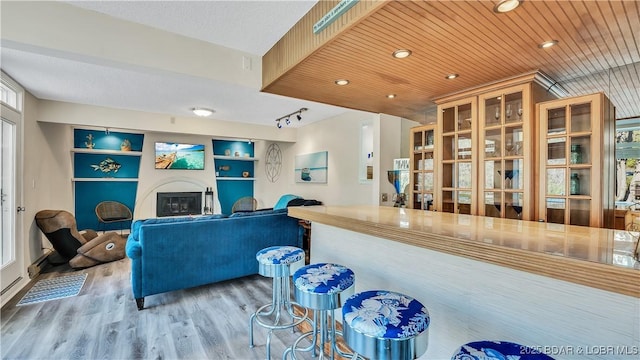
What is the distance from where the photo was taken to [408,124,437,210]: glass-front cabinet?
293 cm

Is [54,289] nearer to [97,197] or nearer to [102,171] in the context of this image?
[97,197]

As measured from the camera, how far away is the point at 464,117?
260 cm

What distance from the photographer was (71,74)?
3281mm

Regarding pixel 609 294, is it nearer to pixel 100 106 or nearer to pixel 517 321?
pixel 517 321

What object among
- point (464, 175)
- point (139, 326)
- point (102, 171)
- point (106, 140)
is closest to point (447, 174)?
point (464, 175)

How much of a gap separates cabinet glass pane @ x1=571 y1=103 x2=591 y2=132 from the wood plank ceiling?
0.31 meters

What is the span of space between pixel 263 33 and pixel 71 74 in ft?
8.46

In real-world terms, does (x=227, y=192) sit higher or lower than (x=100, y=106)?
lower

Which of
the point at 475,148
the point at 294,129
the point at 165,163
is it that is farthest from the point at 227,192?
the point at 475,148

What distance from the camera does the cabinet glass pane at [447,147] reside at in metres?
2.71

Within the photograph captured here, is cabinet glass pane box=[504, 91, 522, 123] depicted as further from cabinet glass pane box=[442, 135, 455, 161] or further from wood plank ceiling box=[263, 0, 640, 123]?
cabinet glass pane box=[442, 135, 455, 161]

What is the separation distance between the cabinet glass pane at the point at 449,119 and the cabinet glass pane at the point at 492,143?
0.34m

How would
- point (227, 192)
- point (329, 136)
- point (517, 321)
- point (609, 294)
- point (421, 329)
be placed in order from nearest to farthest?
point (609, 294) → point (421, 329) → point (517, 321) → point (329, 136) → point (227, 192)

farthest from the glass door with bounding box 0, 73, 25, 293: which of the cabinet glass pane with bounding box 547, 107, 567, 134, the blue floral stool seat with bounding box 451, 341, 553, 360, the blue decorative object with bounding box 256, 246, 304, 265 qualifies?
the cabinet glass pane with bounding box 547, 107, 567, 134
